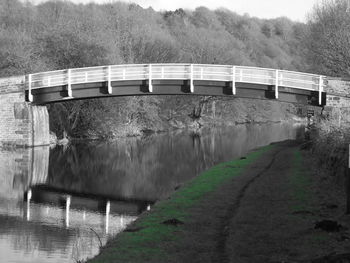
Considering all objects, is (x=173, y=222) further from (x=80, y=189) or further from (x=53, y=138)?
(x=53, y=138)

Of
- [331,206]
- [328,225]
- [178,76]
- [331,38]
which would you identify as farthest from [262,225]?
[331,38]

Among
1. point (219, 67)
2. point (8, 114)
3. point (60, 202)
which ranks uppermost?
point (219, 67)

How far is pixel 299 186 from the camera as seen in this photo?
1873 cm

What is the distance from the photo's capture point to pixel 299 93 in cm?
3878

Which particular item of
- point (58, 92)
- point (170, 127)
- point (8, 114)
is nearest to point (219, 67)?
point (58, 92)

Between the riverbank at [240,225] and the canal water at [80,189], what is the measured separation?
1.60 meters

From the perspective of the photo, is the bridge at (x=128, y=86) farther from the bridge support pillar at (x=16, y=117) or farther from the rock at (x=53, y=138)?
the rock at (x=53, y=138)

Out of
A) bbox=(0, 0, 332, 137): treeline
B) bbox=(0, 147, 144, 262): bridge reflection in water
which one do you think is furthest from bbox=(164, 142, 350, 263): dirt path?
bbox=(0, 0, 332, 137): treeline

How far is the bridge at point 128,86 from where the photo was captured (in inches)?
1532

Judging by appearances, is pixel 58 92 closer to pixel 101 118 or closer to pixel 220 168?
pixel 101 118

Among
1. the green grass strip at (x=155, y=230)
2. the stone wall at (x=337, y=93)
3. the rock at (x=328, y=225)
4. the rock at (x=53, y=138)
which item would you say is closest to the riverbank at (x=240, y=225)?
the green grass strip at (x=155, y=230)

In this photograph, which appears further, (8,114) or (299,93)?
(8,114)

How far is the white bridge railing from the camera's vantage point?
126 ft

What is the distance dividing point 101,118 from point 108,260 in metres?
40.6
